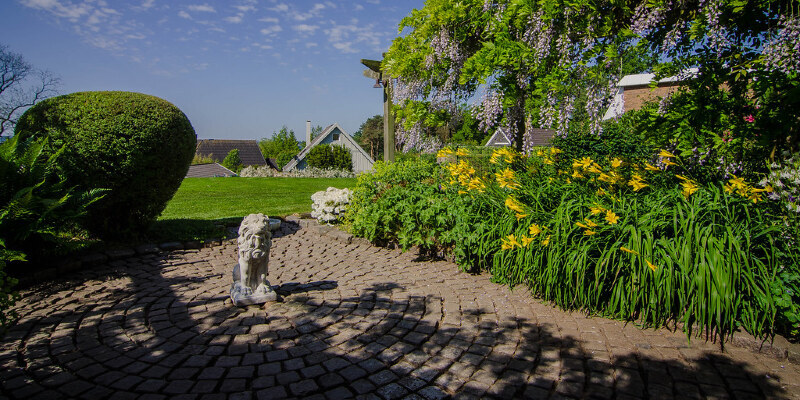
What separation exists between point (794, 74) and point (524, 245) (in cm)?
285

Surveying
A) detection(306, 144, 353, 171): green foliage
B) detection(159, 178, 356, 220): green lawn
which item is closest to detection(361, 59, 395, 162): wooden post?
detection(159, 178, 356, 220): green lawn

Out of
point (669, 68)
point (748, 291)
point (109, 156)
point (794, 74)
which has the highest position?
point (669, 68)

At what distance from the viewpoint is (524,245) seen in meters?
4.09

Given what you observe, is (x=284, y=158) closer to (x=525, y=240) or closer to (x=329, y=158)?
(x=329, y=158)

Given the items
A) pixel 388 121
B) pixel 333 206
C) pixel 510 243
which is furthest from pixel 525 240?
pixel 388 121

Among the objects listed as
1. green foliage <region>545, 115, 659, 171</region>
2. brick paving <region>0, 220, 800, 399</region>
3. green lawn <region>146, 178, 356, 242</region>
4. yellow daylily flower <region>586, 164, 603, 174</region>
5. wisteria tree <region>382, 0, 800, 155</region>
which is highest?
wisteria tree <region>382, 0, 800, 155</region>

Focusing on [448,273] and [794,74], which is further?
[448,273]

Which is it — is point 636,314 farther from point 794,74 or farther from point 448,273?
point 794,74

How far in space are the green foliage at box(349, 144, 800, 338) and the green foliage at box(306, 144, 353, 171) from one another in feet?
76.4

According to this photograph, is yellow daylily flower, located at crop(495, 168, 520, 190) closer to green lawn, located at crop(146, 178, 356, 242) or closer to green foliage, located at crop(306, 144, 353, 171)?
green lawn, located at crop(146, 178, 356, 242)

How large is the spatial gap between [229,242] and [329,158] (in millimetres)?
21999

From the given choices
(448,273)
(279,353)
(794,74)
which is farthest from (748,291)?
(279,353)

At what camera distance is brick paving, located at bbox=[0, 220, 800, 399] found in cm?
272

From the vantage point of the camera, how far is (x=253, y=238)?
13.0 ft
